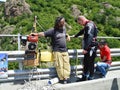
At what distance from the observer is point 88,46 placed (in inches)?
427

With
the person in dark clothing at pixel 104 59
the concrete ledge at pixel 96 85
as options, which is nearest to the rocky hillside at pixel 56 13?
the person in dark clothing at pixel 104 59

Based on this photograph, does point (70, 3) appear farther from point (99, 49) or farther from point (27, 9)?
point (99, 49)

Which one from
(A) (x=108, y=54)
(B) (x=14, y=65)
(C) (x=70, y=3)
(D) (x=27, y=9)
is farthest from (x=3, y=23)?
(A) (x=108, y=54)

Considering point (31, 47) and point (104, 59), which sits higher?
point (31, 47)

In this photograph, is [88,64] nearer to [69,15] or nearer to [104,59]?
[104,59]

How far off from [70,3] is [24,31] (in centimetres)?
1454

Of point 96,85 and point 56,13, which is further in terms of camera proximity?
point 56,13

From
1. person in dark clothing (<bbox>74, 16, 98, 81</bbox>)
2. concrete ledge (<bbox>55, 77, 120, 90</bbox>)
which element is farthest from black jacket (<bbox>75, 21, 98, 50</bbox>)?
concrete ledge (<bbox>55, 77, 120, 90</bbox>)

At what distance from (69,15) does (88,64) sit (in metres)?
31.3

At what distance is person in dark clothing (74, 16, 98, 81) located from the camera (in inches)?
425

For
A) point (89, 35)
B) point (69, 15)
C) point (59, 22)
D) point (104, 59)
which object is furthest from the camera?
point (69, 15)

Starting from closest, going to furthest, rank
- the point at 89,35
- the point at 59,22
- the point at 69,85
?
the point at 69,85 < the point at 59,22 < the point at 89,35

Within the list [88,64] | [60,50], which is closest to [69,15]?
[88,64]

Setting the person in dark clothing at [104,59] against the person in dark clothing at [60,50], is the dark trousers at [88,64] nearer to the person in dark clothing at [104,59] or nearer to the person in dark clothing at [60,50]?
the person in dark clothing at [104,59]
